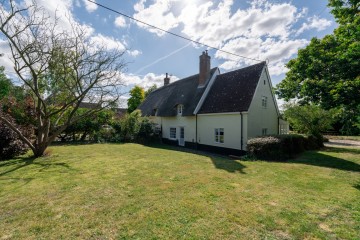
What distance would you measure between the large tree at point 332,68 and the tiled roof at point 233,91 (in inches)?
108

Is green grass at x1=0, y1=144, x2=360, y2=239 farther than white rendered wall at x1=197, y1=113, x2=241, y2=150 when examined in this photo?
No

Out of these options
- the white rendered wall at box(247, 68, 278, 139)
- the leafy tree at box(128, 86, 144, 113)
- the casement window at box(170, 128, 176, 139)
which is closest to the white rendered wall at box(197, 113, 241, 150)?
the white rendered wall at box(247, 68, 278, 139)

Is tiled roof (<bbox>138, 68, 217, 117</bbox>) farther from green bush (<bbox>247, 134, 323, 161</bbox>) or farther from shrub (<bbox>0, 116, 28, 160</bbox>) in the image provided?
shrub (<bbox>0, 116, 28, 160</bbox>)

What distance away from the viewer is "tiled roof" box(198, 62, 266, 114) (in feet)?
48.9

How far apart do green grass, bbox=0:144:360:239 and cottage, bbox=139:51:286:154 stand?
23.4 feet

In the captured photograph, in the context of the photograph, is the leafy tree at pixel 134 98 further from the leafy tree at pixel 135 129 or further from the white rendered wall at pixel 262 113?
the white rendered wall at pixel 262 113

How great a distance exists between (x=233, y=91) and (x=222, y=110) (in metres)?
2.11

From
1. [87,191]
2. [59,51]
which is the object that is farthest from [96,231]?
[59,51]

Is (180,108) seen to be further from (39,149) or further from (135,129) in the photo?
(39,149)

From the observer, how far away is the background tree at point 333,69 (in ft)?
34.7

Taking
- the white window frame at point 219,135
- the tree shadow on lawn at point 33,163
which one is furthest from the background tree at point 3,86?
the white window frame at point 219,135

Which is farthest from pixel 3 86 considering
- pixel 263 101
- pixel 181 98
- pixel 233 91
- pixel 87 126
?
pixel 263 101

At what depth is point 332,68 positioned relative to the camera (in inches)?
457

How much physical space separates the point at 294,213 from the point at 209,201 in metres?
1.86
